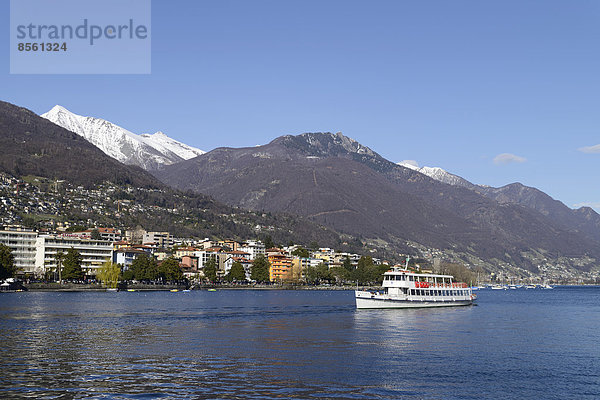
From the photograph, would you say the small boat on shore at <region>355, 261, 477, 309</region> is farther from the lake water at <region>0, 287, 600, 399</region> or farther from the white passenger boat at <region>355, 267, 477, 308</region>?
the lake water at <region>0, 287, 600, 399</region>

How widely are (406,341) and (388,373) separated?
2330 centimetres

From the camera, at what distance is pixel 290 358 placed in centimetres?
6575

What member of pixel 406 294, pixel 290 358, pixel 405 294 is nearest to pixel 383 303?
pixel 405 294

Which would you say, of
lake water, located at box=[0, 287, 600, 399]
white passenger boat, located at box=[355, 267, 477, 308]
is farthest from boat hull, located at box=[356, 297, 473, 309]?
lake water, located at box=[0, 287, 600, 399]

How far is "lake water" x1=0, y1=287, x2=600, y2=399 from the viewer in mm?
51406

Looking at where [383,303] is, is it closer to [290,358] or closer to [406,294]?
[406,294]

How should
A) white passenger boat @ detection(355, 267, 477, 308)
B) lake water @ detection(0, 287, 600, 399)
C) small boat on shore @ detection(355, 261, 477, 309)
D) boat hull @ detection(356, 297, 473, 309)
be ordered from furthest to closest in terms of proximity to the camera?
white passenger boat @ detection(355, 267, 477, 308) < small boat on shore @ detection(355, 261, 477, 309) < boat hull @ detection(356, 297, 473, 309) < lake water @ detection(0, 287, 600, 399)

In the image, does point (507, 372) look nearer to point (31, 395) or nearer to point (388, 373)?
point (388, 373)

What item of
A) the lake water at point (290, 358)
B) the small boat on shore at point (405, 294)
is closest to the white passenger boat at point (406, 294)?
the small boat on shore at point (405, 294)

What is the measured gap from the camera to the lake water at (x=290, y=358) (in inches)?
2024

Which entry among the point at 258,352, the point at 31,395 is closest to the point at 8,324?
the point at 258,352

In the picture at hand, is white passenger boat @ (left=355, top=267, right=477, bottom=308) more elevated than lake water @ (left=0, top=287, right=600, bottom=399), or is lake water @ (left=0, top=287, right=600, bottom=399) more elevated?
white passenger boat @ (left=355, top=267, right=477, bottom=308)

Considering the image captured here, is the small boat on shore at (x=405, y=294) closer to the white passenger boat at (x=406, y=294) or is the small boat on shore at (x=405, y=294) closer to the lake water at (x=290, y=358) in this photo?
the white passenger boat at (x=406, y=294)

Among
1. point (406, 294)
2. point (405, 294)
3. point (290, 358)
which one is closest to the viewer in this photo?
point (290, 358)
